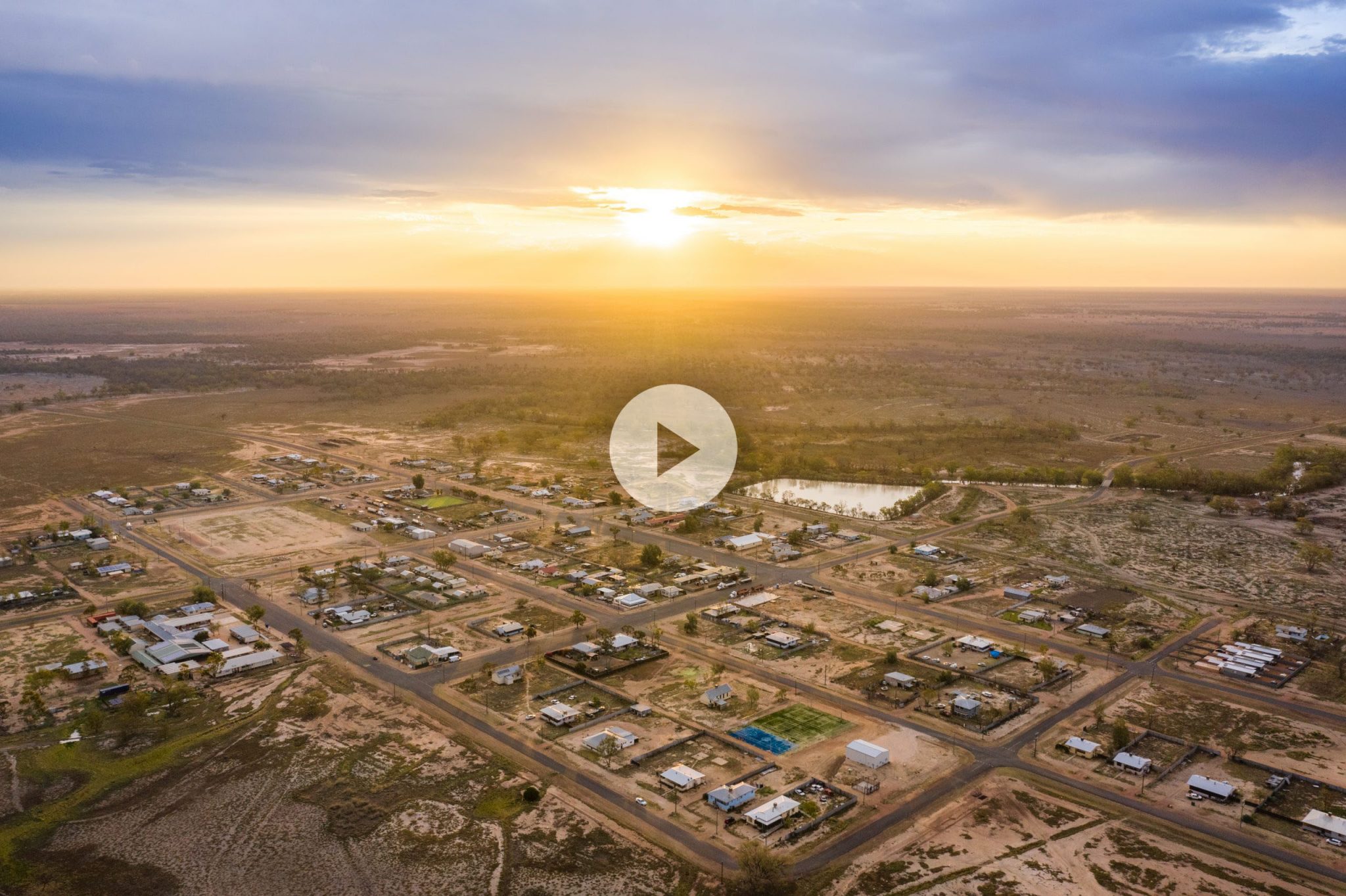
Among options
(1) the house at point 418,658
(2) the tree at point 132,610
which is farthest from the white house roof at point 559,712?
(2) the tree at point 132,610

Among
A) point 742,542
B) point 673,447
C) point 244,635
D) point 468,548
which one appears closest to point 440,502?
point 468,548

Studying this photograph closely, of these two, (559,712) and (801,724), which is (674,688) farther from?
(801,724)

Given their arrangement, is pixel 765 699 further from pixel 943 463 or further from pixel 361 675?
pixel 943 463

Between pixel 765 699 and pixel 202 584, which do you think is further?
pixel 202 584

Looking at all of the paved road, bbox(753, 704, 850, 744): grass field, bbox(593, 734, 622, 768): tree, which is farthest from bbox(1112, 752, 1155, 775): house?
bbox(593, 734, 622, 768): tree

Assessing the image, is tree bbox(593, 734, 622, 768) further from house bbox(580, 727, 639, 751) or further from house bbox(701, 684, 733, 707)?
house bbox(701, 684, 733, 707)

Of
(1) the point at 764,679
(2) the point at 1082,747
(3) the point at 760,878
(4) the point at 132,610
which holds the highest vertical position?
(4) the point at 132,610

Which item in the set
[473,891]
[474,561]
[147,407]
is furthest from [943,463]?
[147,407]
